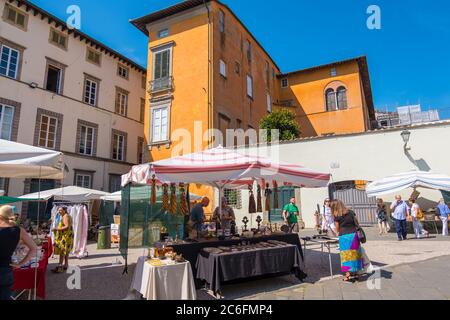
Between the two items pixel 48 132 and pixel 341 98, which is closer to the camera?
pixel 48 132

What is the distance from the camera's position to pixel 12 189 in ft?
51.5

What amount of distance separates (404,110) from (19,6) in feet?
119

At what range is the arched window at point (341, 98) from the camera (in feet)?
87.1

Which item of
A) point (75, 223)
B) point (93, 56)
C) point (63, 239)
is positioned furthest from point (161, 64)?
point (63, 239)

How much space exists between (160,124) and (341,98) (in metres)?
16.7

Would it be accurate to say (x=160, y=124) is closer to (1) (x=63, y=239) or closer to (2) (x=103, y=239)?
(2) (x=103, y=239)

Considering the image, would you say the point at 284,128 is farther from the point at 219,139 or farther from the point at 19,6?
the point at 19,6

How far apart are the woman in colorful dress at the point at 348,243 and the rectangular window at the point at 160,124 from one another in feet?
47.4

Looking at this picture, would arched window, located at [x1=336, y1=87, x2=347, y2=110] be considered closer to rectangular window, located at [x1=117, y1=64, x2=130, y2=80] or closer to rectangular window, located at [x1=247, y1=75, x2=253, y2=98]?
rectangular window, located at [x1=247, y1=75, x2=253, y2=98]

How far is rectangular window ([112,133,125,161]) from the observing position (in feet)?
72.3

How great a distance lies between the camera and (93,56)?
21328 mm

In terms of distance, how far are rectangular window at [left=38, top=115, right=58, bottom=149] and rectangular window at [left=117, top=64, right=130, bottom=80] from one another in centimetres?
677

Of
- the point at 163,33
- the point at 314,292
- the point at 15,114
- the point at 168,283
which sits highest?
the point at 163,33

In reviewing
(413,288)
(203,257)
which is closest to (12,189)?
(203,257)
